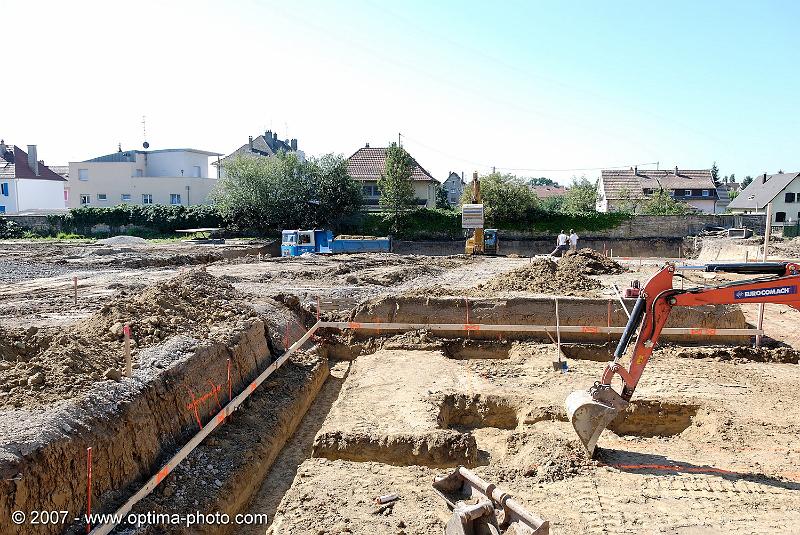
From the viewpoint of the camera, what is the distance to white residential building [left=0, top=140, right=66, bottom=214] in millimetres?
47844

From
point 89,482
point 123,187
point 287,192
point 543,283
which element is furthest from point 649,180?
point 89,482

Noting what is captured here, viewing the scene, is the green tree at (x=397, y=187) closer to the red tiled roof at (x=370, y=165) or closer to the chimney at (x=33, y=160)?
the red tiled roof at (x=370, y=165)

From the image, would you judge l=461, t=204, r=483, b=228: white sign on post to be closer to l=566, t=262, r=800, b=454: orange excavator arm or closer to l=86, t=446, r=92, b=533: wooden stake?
l=566, t=262, r=800, b=454: orange excavator arm

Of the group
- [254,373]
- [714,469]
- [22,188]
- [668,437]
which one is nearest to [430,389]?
[254,373]

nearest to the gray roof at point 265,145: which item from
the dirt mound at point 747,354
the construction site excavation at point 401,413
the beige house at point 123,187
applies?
the beige house at point 123,187

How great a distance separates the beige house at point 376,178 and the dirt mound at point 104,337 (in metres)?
31.4

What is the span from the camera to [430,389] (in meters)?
9.97

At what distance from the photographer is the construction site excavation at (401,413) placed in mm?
5645

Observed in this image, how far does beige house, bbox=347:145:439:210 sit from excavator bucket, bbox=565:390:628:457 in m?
35.1

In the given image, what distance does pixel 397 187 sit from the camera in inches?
1475

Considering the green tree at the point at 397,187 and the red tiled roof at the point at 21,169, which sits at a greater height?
the red tiled roof at the point at 21,169

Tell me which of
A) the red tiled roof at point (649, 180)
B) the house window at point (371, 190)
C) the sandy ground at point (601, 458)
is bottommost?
the sandy ground at point (601, 458)

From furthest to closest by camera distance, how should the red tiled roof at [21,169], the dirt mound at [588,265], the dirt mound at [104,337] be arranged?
the red tiled roof at [21,169]
the dirt mound at [588,265]
the dirt mound at [104,337]

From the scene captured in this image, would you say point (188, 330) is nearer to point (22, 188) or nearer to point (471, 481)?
Answer: point (471, 481)
